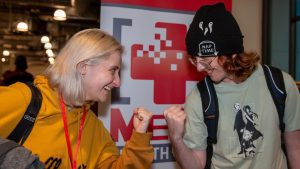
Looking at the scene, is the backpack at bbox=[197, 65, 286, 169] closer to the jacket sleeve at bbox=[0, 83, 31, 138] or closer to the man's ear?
the man's ear

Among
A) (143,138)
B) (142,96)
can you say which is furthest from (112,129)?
(143,138)

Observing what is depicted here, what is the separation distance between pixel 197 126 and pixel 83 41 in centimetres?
62

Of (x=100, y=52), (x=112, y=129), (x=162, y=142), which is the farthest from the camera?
(x=162, y=142)

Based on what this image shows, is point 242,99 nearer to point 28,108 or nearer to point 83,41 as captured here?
point 83,41

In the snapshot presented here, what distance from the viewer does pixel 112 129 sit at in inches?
84.8

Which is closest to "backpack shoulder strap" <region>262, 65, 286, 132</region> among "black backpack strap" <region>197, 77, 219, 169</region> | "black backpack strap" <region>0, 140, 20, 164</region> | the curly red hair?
the curly red hair

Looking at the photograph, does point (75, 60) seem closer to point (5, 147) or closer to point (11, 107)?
point (11, 107)

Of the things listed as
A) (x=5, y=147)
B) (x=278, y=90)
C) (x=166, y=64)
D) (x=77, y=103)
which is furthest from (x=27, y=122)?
(x=166, y=64)

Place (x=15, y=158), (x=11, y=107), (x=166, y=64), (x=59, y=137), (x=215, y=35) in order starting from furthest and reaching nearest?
(x=166, y=64) < (x=215, y=35) < (x=59, y=137) < (x=11, y=107) < (x=15, y=158)

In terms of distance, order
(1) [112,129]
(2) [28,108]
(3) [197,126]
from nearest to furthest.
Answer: (2) [28,108] → (3) [197,126] → (1) [112,129]

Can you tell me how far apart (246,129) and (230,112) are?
4.0 inches

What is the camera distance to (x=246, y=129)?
1.54 meters

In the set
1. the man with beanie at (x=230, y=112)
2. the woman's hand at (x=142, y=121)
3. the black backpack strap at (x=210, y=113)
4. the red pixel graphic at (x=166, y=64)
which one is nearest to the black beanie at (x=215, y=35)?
the man with beanie at (x=230, y=112)

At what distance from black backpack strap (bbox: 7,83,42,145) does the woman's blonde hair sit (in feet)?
0.39
